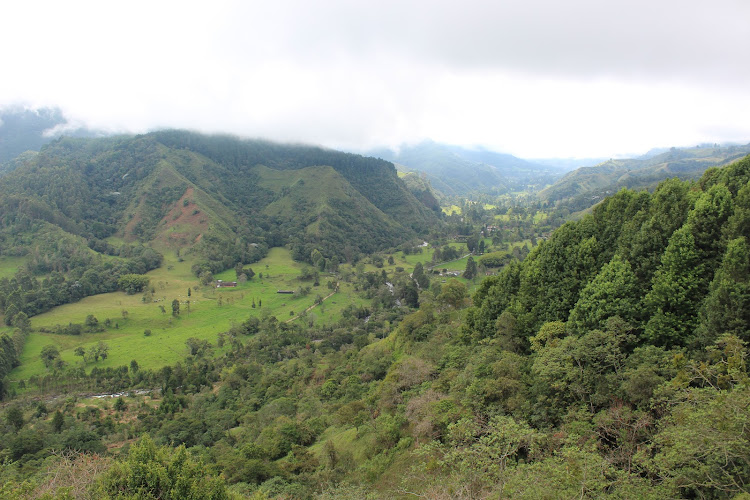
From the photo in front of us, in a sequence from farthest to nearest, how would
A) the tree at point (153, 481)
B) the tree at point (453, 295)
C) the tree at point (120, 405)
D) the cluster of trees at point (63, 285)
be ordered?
the cluster of trees at point (63, 285)
the tree at point (120, 405)
the tree at point (453, 295)
the tree at point (153, 481)

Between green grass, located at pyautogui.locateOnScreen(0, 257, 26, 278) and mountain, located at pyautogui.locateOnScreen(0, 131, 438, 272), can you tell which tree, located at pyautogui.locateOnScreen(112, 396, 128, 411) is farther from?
green grass, located at pyautogui.locateOnScreen(0, 257, 26, 278)

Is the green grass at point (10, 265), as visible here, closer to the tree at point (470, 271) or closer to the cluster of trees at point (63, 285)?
the cluster of trees at point (63, 285)

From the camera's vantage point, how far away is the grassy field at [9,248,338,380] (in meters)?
69.4

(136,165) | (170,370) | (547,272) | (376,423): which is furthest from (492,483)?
(136,165)

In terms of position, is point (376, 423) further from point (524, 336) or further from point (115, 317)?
point (115, 317)

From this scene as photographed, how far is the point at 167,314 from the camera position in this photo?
8625 cm

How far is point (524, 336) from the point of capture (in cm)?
3100

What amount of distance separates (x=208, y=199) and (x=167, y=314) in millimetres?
76013

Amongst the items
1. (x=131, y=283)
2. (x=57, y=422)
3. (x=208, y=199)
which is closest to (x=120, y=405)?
(x=57, y=422)

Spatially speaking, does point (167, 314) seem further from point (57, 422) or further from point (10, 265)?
point (10, 265)

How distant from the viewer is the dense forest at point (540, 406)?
13805mm

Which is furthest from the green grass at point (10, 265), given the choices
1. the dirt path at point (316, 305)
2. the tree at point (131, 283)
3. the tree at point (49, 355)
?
the dirt path at point (316, 305)

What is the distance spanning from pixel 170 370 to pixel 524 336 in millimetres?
54396

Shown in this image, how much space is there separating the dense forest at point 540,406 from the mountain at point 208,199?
282 feet
